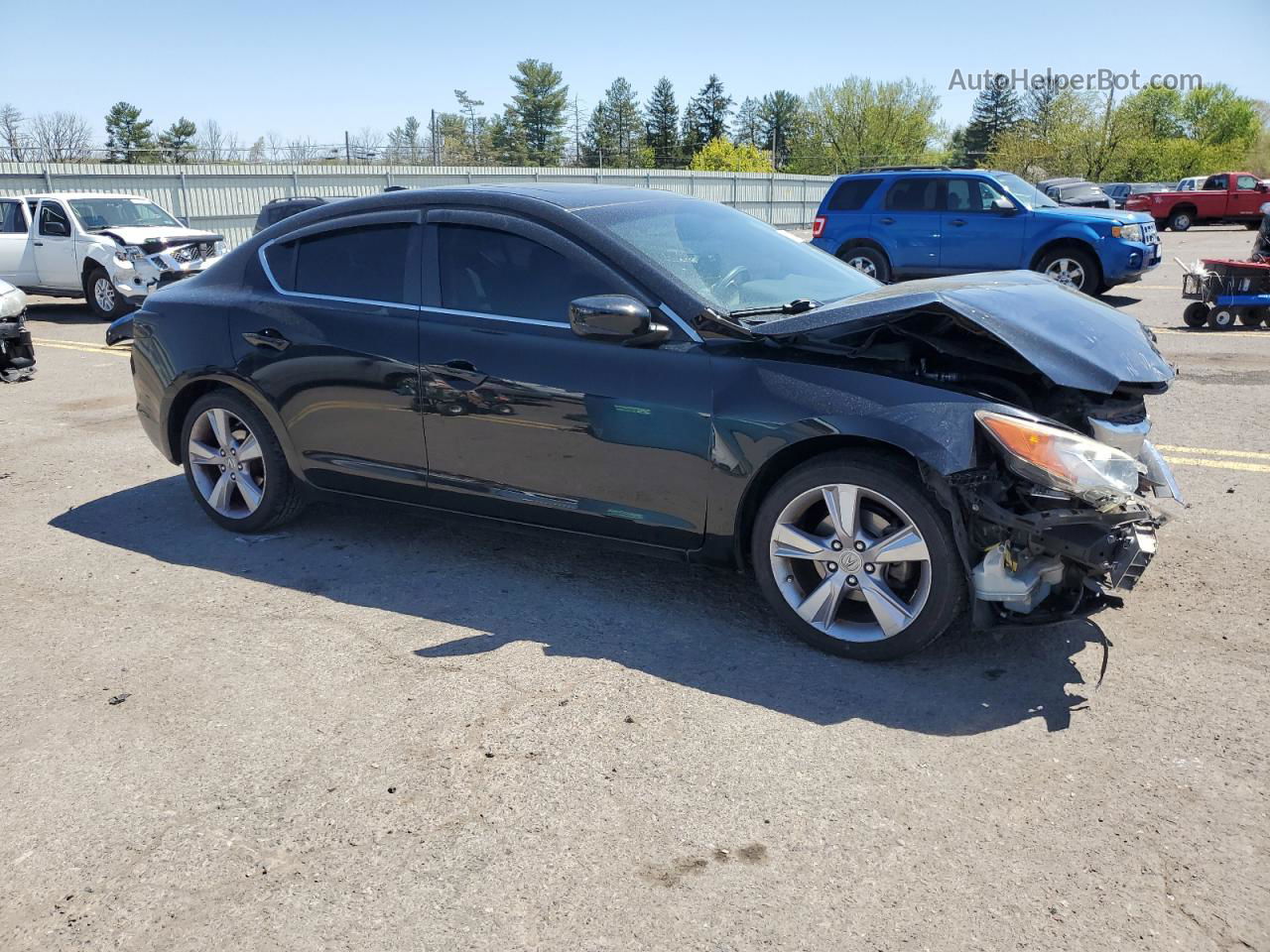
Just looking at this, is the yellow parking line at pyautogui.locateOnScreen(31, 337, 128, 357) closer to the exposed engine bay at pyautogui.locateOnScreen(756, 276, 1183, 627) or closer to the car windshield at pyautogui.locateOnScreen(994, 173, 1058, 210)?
the exposed engine bay at pyautogui.locateOnScreen(756, 276, 1183, 627)

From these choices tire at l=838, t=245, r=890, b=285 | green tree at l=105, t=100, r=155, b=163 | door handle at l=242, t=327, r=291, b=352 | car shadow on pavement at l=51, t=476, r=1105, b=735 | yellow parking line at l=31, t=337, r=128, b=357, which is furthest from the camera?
green tree at l=105, t=100, r=155, b=163

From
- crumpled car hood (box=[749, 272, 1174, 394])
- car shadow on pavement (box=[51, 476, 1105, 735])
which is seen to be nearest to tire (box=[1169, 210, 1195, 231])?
crumpled car hood (box=[749, 272, 1174, 394])

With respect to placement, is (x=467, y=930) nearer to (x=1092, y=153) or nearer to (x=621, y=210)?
(x=621, y=210)

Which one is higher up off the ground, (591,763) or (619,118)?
(619,118)

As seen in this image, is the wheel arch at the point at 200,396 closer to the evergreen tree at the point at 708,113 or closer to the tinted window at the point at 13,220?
the tinted window at the point at 13,220

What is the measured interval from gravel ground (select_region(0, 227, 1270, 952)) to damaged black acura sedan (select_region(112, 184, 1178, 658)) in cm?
37

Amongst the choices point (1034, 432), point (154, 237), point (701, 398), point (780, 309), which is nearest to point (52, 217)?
point (154, 237)

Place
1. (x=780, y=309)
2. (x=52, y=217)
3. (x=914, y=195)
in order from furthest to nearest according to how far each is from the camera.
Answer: (x=52, y=217) < (x=914, y=195) < (x=780, y=309)

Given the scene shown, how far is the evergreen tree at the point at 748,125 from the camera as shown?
11138cm

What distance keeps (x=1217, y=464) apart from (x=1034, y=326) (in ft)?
10.7

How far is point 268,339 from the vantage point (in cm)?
497

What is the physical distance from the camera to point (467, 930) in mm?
2449

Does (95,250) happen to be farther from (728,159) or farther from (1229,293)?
(728,159)

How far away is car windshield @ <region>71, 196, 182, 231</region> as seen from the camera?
625 inches
